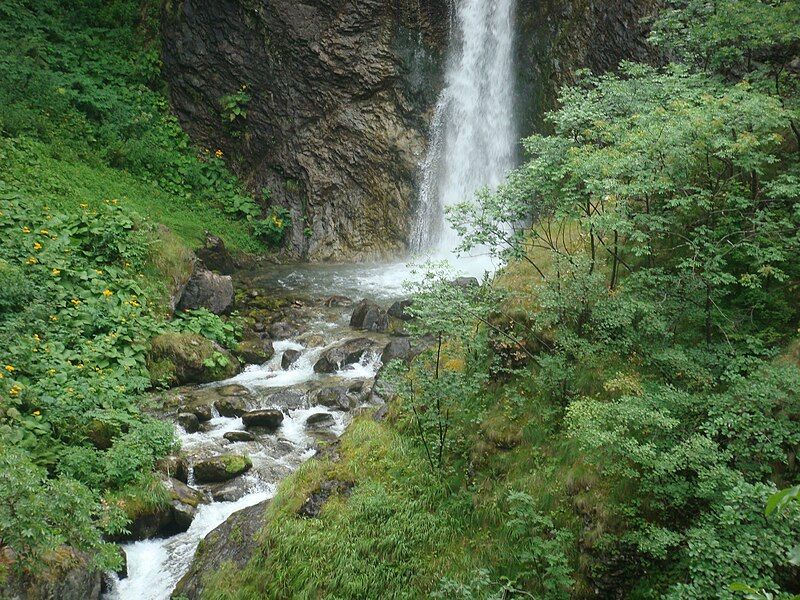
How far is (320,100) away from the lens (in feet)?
59.5

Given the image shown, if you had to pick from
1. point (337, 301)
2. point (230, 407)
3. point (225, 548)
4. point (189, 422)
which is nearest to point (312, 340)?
point (337, 301)

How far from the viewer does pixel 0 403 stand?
21.5 feet

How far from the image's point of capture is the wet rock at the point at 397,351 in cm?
1062

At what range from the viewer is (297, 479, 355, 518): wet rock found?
6.09 m

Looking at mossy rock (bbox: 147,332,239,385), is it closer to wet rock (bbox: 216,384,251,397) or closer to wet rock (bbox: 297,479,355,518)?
wet rock (bbox: 216,384,251,397)

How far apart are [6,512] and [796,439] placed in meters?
5.44

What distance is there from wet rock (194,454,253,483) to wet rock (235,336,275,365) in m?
3.57

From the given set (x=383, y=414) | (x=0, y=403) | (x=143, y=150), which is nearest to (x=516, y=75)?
(x=143, y=150)

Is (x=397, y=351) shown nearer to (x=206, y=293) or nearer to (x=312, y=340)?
(x=312, y=340)

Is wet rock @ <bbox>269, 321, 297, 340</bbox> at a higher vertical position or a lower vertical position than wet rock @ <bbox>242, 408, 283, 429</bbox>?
higher

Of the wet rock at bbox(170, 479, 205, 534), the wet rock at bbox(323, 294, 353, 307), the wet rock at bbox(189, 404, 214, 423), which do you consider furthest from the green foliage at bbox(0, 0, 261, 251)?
the wet rock at bbox(170, 479, 205, 534)

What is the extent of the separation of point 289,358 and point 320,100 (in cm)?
1006

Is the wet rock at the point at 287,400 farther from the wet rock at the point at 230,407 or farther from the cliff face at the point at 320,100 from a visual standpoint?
the cliff face at the point at 320,100

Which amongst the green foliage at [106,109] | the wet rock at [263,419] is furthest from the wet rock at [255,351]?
the green foliage at [106,109]
